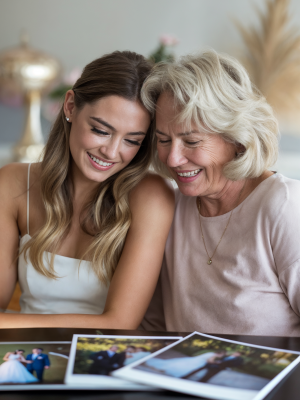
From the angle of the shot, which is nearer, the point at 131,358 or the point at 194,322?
the point at 131,358

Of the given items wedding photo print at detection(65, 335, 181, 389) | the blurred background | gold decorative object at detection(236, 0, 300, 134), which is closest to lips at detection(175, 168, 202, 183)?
wedding photo print at detection(65, 335, 181, 389)

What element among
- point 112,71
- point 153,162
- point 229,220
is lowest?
point 229,220

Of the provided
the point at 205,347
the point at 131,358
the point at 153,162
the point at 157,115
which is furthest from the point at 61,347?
the point at 153,162

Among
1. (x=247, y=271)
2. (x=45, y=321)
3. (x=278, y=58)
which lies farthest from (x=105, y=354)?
(x=278, y=58)

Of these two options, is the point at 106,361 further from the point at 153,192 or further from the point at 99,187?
the point at 99,187

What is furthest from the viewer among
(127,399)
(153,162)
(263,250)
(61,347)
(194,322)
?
(153,162)

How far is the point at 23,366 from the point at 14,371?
0.02m

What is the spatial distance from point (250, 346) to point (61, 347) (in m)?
0.36

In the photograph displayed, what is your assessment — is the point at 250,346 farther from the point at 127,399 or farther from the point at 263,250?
the point at 263,250

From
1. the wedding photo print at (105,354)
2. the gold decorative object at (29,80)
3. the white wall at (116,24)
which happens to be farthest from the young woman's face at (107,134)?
the white wall at (116,24)

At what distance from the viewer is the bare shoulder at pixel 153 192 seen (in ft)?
5.07

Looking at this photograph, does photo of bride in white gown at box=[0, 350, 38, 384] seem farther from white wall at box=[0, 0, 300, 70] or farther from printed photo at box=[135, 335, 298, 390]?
white wall at box=[0, 0, 300, 70]

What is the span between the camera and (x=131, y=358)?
31.4 inches

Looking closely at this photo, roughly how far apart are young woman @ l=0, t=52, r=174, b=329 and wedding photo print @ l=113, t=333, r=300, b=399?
50cm
